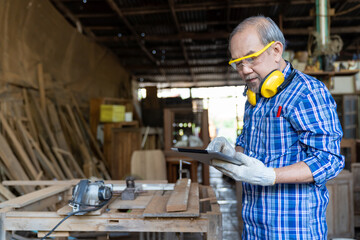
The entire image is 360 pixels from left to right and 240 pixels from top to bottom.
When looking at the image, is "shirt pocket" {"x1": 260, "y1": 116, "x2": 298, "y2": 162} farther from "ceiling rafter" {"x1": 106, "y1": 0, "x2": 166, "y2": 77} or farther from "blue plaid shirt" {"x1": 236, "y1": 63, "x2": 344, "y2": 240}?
"ceiling rafter" {"x1": 106, "y1": 0, "x2": 166, "y2": 77}

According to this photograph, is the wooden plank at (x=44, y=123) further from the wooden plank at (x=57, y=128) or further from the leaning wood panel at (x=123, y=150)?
the leaning wood panel at (x=123, y=150)

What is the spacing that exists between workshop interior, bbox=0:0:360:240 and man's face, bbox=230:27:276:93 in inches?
6.5

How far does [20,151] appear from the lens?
371cm

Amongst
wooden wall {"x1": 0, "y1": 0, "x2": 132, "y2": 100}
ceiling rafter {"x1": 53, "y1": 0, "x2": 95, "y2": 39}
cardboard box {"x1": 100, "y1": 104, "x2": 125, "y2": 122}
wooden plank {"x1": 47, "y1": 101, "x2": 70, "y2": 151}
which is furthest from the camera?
ceiling rafter {"x1": 53, "y1": 0, "x2": 95, "y2": 39}

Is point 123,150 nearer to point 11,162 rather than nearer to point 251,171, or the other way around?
point 11,162

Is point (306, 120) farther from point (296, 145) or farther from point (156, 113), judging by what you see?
point (156, 113)

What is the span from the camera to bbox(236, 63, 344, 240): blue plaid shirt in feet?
3.47

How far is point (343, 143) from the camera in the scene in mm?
3768

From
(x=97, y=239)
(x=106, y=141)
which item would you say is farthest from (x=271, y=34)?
(x=106, y=141)

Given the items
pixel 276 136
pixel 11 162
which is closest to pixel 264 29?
→ pixel 276 136

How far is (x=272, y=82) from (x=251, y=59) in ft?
0.40

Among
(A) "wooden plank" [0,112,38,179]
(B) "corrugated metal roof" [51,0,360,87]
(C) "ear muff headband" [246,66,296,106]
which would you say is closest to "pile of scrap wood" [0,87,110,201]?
(A) "wooden plank" [0,112,38,179]

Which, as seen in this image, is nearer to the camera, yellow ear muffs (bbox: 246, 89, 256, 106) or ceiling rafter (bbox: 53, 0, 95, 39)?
yellow ear muffs (bbox: 246, 89, 256, 106)

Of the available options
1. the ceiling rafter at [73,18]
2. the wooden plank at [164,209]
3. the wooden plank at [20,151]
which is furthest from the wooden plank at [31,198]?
the ceiling rafter at [73,18]
